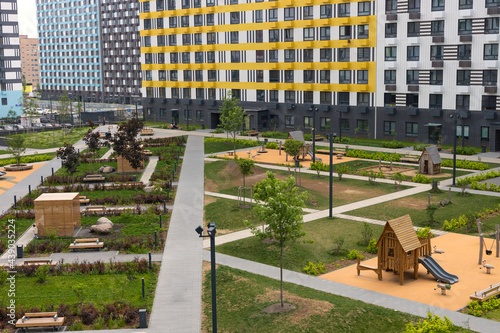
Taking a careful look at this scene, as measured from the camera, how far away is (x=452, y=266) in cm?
2812

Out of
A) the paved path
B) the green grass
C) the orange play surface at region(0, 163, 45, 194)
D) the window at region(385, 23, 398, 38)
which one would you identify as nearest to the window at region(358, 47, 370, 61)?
the window at region(385, 23, 398, 38)

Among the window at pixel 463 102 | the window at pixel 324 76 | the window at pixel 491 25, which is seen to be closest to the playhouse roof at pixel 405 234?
Answer: the window at pixel 463 102

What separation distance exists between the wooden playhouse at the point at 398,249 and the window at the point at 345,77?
168 ft

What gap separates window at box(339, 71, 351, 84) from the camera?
76.3 m

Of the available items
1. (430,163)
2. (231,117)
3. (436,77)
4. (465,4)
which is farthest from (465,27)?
(231,117)

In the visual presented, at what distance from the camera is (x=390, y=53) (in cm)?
7181

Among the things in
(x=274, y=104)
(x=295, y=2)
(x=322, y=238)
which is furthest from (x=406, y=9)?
(x=322, y=238)

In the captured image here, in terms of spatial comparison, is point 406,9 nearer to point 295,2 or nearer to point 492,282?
point 295,2

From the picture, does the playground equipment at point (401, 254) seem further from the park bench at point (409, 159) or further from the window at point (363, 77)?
the window at point (363, 77)

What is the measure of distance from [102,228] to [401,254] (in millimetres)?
17008

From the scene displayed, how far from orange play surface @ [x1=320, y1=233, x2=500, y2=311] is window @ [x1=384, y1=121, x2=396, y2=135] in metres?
42.7

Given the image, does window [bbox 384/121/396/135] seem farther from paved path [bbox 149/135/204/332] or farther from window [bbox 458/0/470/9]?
paved path [bbox 149/135/204/332]

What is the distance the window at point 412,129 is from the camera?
70.4 m

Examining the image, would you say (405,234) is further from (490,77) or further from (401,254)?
(490,77)
